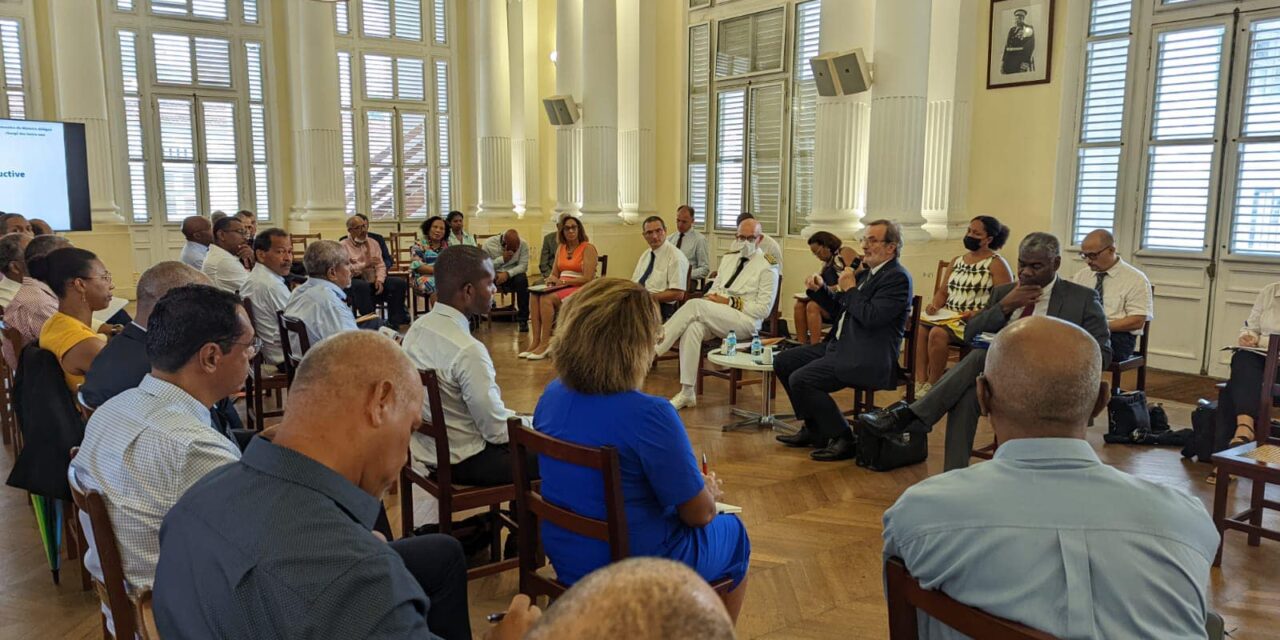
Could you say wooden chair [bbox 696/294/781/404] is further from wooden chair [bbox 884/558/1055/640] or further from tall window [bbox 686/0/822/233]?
wooden chair [bbox 884/558/1055/640]

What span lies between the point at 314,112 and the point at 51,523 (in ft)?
28.8

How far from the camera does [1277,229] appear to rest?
6066 millimetres

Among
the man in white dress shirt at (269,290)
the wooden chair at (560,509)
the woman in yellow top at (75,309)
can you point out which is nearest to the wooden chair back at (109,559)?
the wooden chair at (560,509)

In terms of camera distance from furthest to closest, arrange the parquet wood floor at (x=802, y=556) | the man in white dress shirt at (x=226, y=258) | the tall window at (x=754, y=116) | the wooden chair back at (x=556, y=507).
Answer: the tall window at (x=754, y=116) → the man in white dress shirt at (x=226, y=258) → the parquet wood floor at (x=802, y=556) → the wooden chair back at (x=556, y=507)

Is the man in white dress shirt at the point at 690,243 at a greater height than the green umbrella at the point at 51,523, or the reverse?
the man in white dress shirt at the point at 690,243

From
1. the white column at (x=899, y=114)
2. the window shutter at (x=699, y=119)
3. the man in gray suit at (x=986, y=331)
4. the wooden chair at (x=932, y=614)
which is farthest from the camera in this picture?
the window shutter at (x=699, y=119)

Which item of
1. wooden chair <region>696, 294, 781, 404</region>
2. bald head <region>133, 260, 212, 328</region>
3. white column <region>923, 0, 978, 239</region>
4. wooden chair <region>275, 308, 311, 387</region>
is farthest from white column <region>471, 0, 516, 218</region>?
bald head <region>133, 260, 212, 328</region>

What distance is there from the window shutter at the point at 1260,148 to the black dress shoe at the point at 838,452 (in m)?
3.78

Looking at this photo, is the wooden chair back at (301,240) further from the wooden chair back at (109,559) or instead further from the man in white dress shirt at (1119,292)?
the wooden chair back at (109,559)

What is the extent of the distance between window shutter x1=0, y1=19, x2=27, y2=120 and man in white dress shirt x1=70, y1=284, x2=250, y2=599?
10204mm

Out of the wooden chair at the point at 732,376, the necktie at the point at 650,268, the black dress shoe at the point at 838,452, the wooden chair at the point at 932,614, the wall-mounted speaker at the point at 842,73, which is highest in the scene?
the wall-mounted speaker at the point at 842,73

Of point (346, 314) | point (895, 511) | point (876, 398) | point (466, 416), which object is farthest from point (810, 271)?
point (895, 511)

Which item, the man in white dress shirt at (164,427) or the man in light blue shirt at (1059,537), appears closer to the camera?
the man in light blue shirt at (1059,537)

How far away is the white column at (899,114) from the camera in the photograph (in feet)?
22.0
